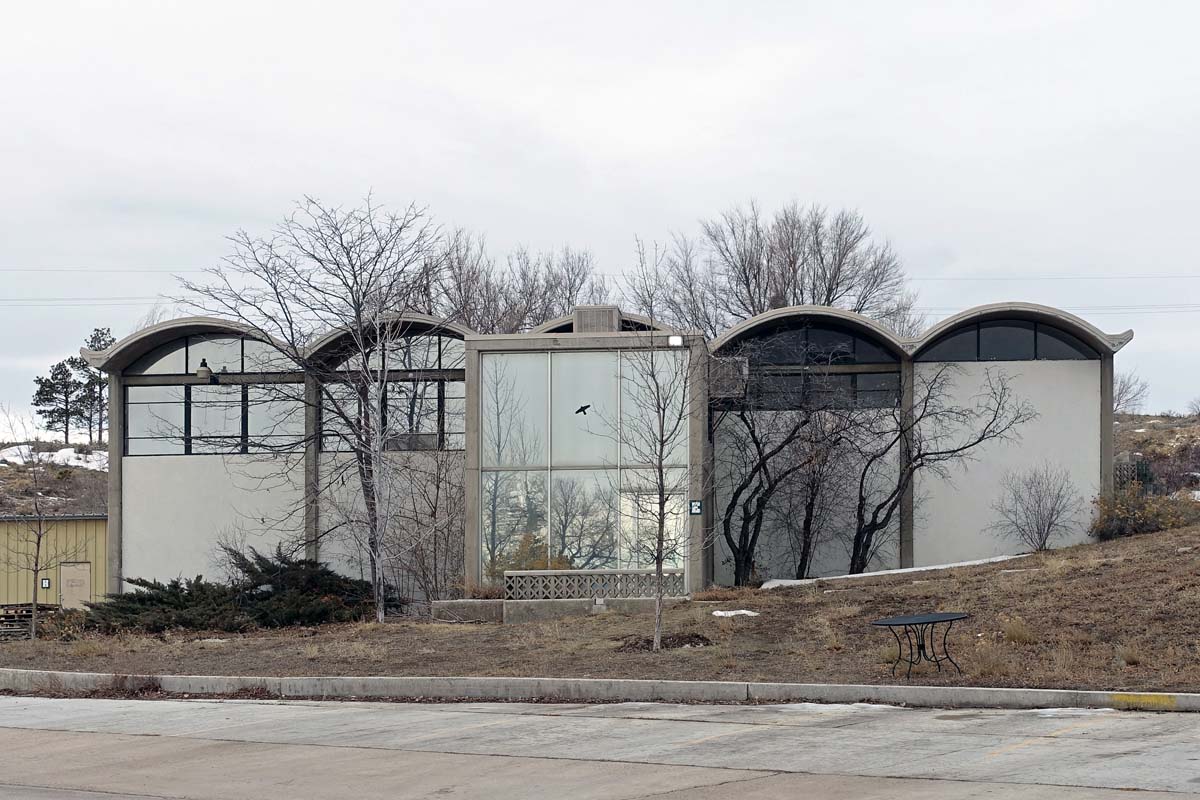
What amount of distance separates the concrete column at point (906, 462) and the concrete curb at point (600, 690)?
19.4 metres

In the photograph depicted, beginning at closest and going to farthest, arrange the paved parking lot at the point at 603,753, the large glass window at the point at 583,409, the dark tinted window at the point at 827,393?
the paved parking lot at the point at 603,753, the large glass window at the point at 583,409, the dark tinted window at the point at 827,393

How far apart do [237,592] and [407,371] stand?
8.05 metres

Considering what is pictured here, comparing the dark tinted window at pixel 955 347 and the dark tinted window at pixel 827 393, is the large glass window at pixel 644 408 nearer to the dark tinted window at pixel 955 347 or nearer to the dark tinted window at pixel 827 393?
the dark tinted window at pixel 827 393

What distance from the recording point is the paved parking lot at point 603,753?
9.09m

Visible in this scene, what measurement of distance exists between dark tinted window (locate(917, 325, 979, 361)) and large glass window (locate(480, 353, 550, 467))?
1178 centimetres

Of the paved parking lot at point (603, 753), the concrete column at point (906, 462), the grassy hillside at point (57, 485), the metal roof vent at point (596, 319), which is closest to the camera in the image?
the paved parking lot at point (603, 753)

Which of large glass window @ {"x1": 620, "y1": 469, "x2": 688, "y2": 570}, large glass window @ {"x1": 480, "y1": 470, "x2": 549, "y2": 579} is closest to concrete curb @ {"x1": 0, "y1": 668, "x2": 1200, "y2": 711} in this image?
large glass window @ {"x1": 480, "y1": 470, "x2": 549, "y2": 579}

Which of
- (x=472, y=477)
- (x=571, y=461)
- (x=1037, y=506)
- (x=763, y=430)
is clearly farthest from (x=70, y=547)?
(x=1037, y=506)

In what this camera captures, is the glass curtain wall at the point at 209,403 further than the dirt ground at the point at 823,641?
Yes

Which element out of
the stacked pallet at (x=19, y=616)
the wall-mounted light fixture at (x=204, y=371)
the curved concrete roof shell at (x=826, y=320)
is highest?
the curved concrete roof shell at (x=826, y=320)

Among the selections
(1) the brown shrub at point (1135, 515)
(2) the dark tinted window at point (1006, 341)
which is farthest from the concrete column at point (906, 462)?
(1) the brown shrub at point (1135, 515)

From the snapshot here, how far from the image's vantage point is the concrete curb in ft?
41.6

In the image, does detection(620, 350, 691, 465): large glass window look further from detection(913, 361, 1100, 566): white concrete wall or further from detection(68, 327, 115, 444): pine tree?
detection(68, 327, 115, 444): pine tree

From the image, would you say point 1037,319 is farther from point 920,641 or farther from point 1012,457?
point 920,641
